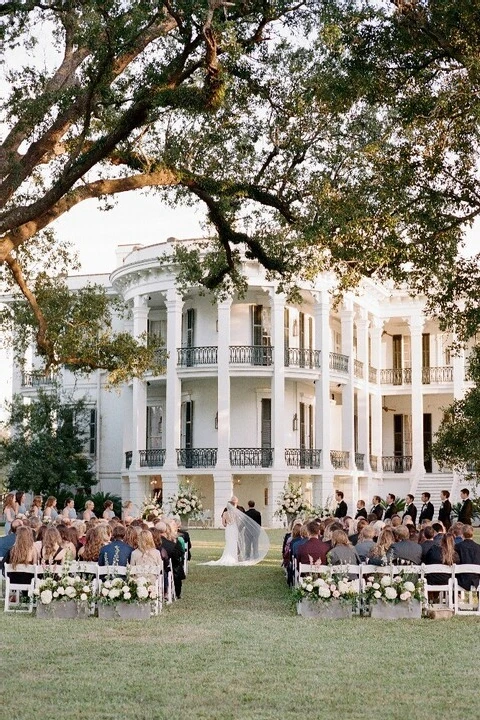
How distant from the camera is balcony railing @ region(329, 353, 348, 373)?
4297 centimetres

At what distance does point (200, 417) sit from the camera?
4200 cm

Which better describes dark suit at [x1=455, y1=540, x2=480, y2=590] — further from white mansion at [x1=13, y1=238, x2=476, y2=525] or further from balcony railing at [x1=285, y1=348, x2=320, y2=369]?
balcony railing at [x1=285, y1=348, x2=320, y2=369]

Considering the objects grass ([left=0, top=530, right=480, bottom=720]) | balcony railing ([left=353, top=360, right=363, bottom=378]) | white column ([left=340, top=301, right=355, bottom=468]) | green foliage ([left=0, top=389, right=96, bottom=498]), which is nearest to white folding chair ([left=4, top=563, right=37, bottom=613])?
grass ([left=0, top=530, right=480, bottom=720])

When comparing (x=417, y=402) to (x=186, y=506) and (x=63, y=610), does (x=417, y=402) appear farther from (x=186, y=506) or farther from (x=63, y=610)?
(x=63, y=610)

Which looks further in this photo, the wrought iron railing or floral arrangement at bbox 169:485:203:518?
the wrought iron railing

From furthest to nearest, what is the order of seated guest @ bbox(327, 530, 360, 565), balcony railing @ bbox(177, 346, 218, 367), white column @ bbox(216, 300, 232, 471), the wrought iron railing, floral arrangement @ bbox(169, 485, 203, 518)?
balcony railing @ bbox(177, 346, 218, 367) → the wrought iron railing → white column @ bbox(216, 300, 232, 471) → floral arrangement @ bbox(169, 485, 203, 518) → seated guest @ bbox(327, 530, 360, 565)

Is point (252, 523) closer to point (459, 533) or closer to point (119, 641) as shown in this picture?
point (459, 533)

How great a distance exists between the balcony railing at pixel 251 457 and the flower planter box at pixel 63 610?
25.7 meters

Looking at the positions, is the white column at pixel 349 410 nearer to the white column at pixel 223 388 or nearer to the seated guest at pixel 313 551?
the white column at pixel 223 388

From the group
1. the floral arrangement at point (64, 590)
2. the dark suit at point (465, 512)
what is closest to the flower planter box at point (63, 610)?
the floral arrangement at point (64, 590)

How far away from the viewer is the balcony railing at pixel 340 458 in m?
42.4

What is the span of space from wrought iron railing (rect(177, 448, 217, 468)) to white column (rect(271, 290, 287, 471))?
235cm

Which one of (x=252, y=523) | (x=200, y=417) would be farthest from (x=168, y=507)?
(x=252, y=523)

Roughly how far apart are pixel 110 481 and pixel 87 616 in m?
31.9
